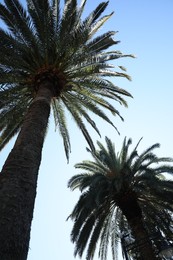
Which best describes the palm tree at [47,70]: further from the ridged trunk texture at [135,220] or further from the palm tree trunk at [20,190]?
the ridged trunk texture at [135,220]

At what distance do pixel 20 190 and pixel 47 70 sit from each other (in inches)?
216

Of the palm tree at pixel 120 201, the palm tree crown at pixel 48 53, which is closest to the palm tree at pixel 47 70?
the palm tree crown at pixel 48 53

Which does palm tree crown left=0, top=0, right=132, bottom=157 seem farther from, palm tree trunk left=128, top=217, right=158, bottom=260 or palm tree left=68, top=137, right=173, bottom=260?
palm tree trunk left=128, top=217, right=158, bottom=260

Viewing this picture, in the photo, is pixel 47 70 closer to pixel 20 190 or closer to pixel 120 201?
pixel 20 190

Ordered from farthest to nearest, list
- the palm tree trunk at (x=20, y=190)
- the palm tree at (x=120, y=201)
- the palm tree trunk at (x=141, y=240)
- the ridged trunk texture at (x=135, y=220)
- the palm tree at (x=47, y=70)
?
the palm tree at (x=120, y=201)
the ridged trunk texture at (x=135, y=220)
the palm tree trunk at (x=141, y=240)
the palm tree at (x=47, y=70)
the palm tree trunk at (x=20, y=190)

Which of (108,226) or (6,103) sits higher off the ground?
(6,103)

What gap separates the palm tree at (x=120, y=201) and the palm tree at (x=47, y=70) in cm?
328

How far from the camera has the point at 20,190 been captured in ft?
12.6

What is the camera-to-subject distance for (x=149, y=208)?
48.6ft

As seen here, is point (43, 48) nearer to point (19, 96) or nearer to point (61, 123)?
point (19, 96)

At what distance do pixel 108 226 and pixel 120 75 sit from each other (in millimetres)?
8182

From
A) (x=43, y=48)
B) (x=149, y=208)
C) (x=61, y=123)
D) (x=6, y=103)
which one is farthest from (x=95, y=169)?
(x=43, y=48)

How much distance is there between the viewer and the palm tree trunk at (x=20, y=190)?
305 centimetres

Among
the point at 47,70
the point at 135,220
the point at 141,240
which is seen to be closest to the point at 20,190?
the point at 47,70
